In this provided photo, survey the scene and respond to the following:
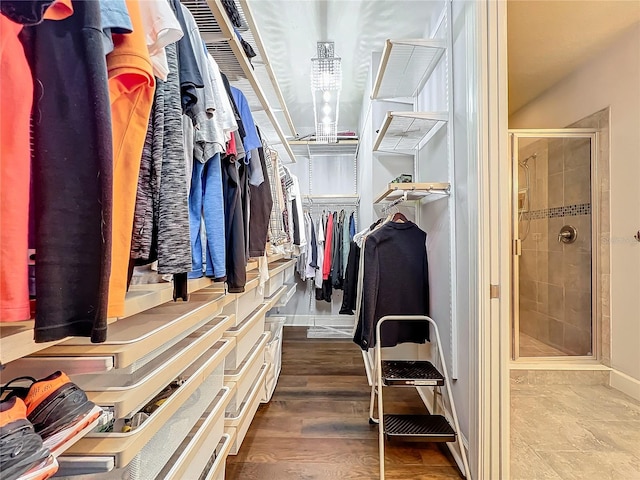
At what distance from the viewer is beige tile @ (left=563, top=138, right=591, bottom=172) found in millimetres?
2681

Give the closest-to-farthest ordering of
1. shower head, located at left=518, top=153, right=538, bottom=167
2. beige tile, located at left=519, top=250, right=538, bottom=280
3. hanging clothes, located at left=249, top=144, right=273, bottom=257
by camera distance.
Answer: hanging clothes, located at left=249, top=144, right=273, bottom=257, shower head, located at left=518, top=153, right=538, bottom=167, beige tile, located at left=519, top=250, right=538, bottom=280

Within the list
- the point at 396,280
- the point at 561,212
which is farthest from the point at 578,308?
the point at 396,280

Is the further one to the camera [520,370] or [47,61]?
[520,370]

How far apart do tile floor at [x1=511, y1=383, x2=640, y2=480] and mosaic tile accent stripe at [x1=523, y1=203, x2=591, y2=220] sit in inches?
53.7

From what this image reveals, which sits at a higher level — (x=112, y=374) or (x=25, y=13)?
(x=25, y=13)

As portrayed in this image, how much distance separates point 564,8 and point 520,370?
2551 mm

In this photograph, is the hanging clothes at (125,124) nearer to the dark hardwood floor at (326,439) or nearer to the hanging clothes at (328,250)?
the dark hardwood floor at (326,439)

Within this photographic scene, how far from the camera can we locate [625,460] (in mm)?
1633

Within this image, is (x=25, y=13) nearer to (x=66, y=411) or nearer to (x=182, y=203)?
(x=182, y=203)

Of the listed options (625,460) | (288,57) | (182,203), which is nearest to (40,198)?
(182,203)

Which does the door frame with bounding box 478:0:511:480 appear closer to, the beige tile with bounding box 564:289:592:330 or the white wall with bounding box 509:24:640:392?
the white wall with bounding box 509:24:640:392

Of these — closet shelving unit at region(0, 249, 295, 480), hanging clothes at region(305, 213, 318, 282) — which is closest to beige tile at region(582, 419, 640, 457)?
closet shelving unit at region(0, 249, 295, 480)

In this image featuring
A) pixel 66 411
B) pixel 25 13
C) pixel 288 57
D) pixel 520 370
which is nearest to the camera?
pixel 25 13

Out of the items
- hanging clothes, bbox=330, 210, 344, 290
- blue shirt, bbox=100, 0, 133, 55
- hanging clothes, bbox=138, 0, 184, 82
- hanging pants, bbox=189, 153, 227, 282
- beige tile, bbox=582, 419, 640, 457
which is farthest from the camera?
hanging clothes, bbox=330, 210, 344, 290
